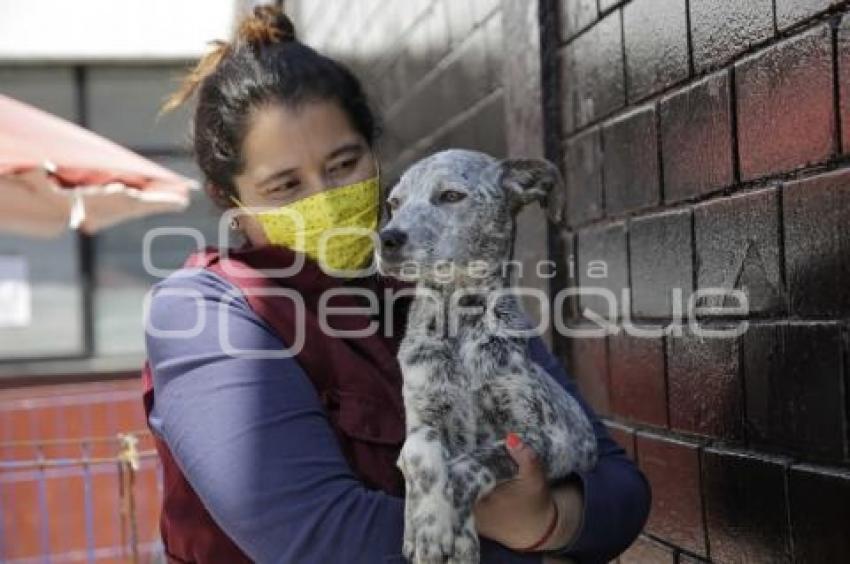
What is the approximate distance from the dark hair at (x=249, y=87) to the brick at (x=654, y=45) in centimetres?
66

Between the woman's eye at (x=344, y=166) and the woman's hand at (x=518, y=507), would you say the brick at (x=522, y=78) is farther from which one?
the woman's hand at (x=518, y=507)

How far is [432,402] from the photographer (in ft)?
5.32

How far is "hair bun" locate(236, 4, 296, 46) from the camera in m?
2.11

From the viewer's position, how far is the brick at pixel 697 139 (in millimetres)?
2186

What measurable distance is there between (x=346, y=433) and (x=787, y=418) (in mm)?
821

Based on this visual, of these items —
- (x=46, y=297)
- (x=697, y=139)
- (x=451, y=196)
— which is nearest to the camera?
(x=451, y=196)

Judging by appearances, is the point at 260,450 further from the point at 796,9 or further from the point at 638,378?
the point at 638,378

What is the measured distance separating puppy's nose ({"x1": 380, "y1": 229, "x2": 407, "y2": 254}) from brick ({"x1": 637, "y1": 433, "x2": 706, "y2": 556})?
93cm

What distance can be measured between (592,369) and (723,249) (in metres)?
0.78

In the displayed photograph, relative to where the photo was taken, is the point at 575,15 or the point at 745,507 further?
the point at 575,15

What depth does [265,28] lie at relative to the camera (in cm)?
213

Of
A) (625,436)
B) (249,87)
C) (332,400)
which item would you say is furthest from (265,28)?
(625,436)

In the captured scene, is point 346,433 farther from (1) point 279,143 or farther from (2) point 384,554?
(1) point 279,143

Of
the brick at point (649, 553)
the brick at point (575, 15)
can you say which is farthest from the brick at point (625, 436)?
the brick at point (575, 15)
